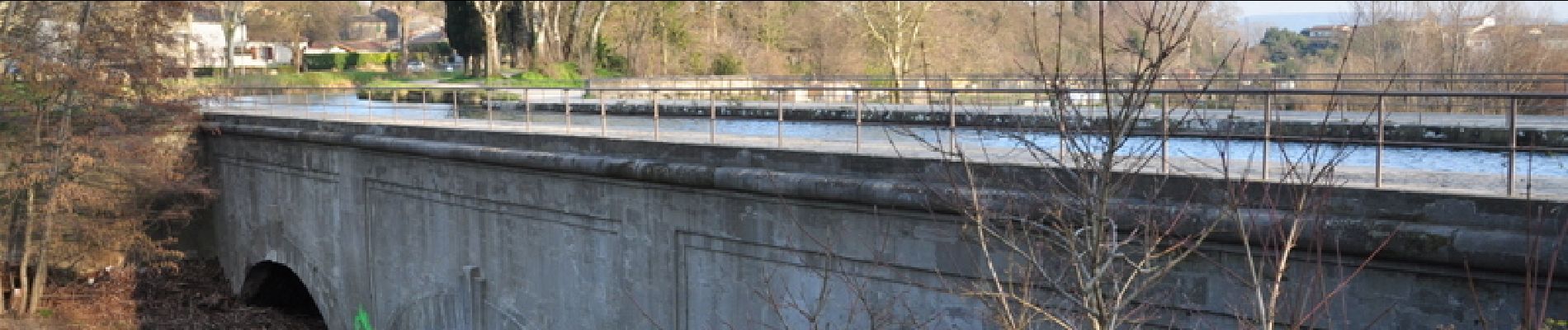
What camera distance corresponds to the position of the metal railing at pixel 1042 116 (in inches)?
279

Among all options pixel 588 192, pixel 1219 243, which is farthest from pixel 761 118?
pixel 1219 243

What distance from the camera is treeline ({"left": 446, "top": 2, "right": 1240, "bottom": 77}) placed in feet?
131

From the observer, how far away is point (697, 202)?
10.8 metres

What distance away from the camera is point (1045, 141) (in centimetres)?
1302

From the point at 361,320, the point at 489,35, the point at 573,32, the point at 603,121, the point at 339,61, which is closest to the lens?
the point at 603,121

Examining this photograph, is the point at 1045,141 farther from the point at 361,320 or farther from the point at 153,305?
the point at 153,305

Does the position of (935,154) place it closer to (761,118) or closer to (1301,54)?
(761,118)

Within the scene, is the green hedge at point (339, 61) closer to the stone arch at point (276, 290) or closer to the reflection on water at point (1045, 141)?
the stone arch at point (276, 290)

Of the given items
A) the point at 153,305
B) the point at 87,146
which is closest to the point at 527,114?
the point at 87,146

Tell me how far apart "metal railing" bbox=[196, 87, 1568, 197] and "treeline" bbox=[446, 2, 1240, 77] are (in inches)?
439

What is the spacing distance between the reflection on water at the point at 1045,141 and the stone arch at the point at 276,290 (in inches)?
107

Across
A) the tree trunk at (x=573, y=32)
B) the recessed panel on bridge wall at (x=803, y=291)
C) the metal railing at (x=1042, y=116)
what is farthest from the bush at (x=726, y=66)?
the recessed panel on bridge wall at (x=803, y=291)

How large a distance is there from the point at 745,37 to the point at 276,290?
28809 mm

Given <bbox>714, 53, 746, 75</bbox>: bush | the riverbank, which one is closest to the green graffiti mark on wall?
the riverbank
